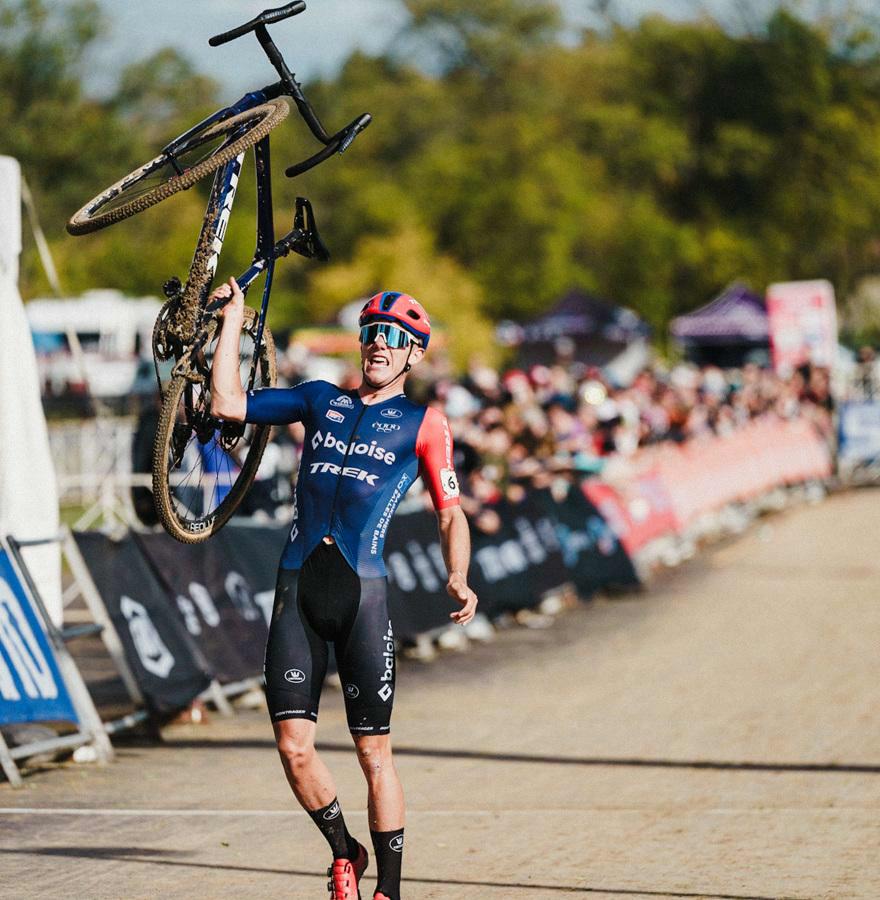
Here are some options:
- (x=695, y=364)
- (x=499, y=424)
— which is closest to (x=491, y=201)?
(x=695, y=364)

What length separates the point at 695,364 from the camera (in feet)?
157

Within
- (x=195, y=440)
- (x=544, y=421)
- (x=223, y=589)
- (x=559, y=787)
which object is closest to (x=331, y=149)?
(x=195, y=440)

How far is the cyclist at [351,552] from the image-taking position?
19.7 ft

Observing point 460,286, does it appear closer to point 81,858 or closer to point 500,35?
point 500,35

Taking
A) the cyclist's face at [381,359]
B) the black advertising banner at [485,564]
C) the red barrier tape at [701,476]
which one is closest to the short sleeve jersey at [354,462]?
the cyclist's face at [381,359]

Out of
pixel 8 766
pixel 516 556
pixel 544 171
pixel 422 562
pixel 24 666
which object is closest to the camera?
pixel 8 766

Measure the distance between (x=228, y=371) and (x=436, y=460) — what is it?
0.85 metres

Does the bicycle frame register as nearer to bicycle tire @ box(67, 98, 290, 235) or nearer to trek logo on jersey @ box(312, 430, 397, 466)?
bicycle tire @ box(67, 98, 290, 235)

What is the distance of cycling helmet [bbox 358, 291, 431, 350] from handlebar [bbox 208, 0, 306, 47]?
113 centimetres

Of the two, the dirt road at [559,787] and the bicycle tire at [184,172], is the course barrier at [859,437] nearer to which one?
the dirt road at [559,787]

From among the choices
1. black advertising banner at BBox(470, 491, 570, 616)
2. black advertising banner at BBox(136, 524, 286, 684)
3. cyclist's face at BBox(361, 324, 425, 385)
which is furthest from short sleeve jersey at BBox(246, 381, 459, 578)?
black advertising banner at BBox(470, 491, 570, 616)

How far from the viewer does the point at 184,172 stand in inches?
237

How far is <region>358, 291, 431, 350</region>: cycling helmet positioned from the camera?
6.12 meters

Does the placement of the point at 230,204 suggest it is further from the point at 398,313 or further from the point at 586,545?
the point at 586,545
